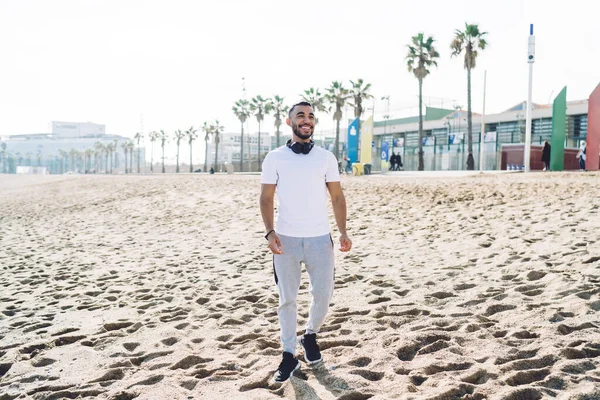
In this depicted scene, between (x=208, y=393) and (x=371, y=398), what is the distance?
1.15 meters

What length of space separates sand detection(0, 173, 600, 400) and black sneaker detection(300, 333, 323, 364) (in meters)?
0.09

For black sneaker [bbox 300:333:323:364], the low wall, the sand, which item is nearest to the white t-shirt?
black sneaker [bbox 300:333:323:364]

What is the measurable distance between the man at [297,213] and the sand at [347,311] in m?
0.66

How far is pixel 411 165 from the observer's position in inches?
1745

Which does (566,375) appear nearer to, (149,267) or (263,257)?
(263,257)

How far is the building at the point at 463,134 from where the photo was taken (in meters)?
35.3

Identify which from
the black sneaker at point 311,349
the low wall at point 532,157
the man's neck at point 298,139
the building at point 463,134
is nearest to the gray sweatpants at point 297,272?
the black sneaker at point 311,349

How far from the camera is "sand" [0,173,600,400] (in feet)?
11.9

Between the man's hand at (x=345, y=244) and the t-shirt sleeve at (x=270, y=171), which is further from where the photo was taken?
the man's hand at (x=345, y=244)

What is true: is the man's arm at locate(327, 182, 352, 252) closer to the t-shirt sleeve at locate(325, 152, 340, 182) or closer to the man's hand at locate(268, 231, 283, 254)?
the t-shirt sleeve at locate(325, 152, 340, 182)

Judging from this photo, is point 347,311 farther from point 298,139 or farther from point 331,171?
point 298,139

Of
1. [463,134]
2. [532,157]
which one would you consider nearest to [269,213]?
[532,157]

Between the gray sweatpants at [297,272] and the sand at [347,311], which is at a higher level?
the gray sweatpants at [297,272]

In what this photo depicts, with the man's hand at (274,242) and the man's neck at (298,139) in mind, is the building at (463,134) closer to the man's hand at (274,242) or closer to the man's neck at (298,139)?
the man's neck at (298,139)
